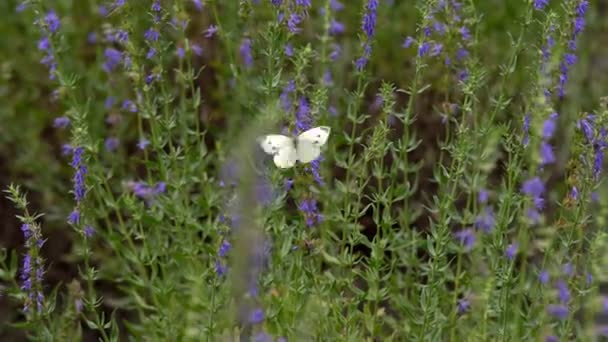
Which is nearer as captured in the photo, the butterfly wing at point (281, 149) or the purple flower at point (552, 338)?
the butterfly wing at point (281, 149)

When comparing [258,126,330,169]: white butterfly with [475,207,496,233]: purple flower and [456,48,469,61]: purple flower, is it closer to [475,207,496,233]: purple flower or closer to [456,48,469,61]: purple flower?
[475,207,496,233]: purple flower

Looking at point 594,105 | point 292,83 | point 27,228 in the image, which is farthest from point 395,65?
point 27,228

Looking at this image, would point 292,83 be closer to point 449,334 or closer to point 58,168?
point 449,334

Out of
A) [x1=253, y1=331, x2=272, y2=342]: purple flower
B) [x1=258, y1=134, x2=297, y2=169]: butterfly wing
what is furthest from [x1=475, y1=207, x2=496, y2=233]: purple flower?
[x1=253, y1=331, x2=272, y2=342]: purple flower

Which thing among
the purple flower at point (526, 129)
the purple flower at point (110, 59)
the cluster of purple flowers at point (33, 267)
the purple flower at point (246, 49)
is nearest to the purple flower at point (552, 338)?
the purple flower at point (526, 129)

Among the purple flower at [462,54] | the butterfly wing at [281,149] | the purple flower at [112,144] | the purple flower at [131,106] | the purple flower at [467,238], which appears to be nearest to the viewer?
the butterfly wing at [281,149]

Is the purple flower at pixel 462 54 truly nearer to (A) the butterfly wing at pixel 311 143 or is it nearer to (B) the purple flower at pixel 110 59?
(A) the butterfly wing at pixel 311 143

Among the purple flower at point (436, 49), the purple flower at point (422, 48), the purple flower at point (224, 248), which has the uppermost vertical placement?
the purple flower at point (436, 49)
